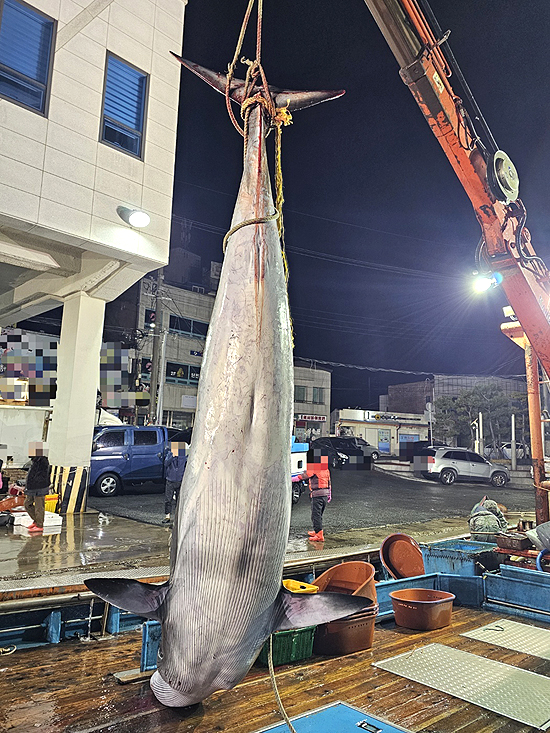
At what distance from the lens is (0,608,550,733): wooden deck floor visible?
10.2 ft

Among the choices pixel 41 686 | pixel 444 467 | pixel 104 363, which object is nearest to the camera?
pixel 41 686

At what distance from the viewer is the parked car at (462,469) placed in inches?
889

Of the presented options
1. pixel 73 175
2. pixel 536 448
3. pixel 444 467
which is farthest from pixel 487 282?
pixel 444 467

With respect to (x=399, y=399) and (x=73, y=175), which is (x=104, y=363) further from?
(x=399, y=399)

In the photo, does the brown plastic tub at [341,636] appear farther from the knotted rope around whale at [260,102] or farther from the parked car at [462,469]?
the parked car at [462,469]

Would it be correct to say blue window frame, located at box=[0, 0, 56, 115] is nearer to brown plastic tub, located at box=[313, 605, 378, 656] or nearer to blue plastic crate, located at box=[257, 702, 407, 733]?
brown plastic tub, located at box=[313, 605, 378, 656]

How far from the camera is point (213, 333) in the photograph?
2.03 metres

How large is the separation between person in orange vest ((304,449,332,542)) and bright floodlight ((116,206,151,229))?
204 inches

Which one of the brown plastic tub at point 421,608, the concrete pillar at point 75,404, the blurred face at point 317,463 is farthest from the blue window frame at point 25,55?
the brown plastic tub at point 421,608

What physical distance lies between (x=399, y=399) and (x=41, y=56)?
4941 centimetres

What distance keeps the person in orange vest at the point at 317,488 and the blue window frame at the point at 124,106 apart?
652 centimetres

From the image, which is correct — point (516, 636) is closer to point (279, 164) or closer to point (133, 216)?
point (279, 164)

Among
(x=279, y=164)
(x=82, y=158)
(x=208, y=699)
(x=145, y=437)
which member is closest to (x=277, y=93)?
(x=279, y=164)

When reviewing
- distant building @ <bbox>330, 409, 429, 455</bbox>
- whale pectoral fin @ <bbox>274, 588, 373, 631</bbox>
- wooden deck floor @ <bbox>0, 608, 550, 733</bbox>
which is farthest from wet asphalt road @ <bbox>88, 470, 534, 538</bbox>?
distant building @ <bbox>330, 409, 429, 455</bbox>
